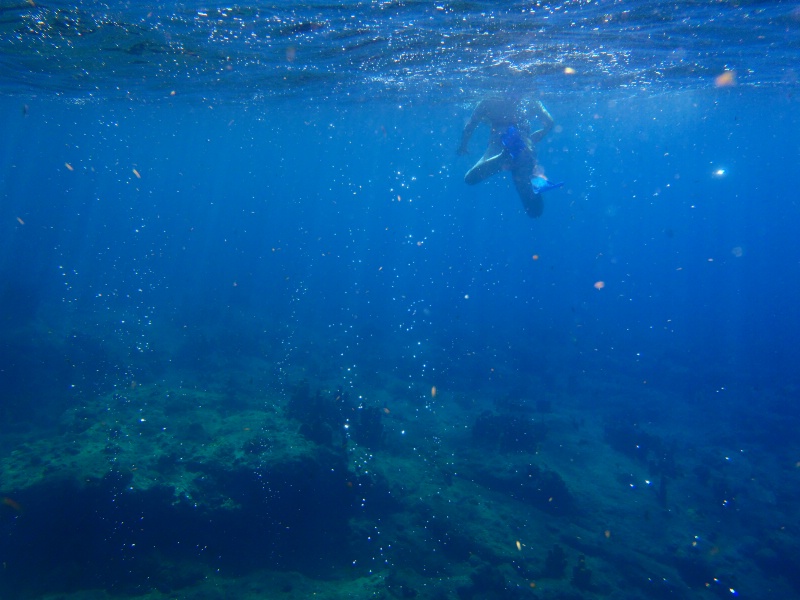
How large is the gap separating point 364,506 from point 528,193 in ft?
29.5

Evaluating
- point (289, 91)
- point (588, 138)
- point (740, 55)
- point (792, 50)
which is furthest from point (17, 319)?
point (588, 138)

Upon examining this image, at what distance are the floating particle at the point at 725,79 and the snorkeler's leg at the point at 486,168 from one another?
1438 centimetres

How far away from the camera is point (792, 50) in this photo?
15.2 meters

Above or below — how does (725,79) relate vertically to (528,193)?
above

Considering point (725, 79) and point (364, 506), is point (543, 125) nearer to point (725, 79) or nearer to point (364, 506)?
point (725, 79)

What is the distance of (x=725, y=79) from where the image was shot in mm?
20469

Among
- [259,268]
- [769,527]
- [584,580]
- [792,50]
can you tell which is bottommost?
[769,527]

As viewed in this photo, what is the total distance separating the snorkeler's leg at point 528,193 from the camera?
11.9 meters

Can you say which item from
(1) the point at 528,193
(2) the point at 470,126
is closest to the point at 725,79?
(2) the point at 470,126

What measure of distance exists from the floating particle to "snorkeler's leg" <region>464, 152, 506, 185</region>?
47.2 ft

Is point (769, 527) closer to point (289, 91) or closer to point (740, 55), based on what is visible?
point (740, 55)

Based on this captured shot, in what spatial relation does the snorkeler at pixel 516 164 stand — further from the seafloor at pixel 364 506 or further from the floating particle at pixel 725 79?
the floating particle at pixel 725 79

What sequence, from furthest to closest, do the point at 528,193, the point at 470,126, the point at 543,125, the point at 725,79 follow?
the point at 725,79 < the point at 543,125 < the point at 470,126 < the point at 528,193

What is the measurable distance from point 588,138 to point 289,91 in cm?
4793
